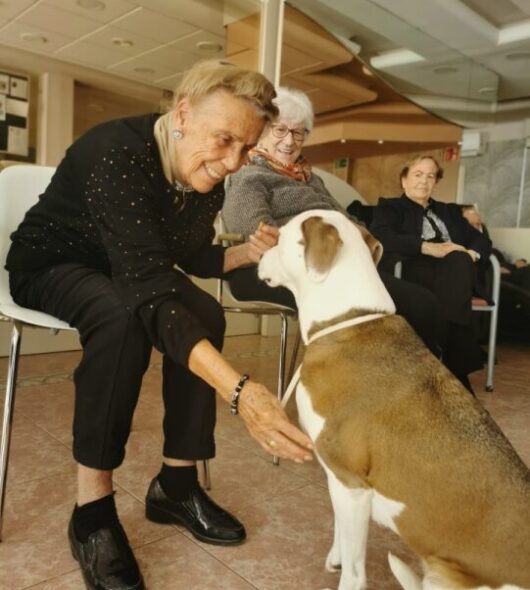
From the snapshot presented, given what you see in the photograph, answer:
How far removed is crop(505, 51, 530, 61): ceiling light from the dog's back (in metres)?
7.07

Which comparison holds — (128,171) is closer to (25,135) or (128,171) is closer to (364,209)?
(364,209)

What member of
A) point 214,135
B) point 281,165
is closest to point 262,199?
point 281,165

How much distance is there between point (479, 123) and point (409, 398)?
8145mm

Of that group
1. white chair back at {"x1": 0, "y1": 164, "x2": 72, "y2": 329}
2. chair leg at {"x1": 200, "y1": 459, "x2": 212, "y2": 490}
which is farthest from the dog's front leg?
white chair back at {"x1": 0, "y1": 164, "x2": 72, "y2": 329}

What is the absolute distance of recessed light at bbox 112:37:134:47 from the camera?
22.3ft

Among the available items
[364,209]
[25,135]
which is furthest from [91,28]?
[364,209]

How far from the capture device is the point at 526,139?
28.9 ft

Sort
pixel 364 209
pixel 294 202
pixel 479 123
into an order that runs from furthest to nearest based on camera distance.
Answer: pixel 479 123 → pixel 364 209 → pixel 294 202

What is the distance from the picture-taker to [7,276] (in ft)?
5.44

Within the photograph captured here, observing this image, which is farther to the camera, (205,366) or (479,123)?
(479,123)

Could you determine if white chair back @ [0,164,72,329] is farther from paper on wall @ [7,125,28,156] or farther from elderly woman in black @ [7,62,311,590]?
paper on wall @ [7,125,28,156]

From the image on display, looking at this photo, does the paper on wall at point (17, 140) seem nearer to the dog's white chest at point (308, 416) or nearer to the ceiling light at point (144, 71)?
the ceiling light at point (144, 71)

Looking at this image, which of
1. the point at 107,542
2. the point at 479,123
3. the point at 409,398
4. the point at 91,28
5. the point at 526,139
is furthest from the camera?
the point at 526,139

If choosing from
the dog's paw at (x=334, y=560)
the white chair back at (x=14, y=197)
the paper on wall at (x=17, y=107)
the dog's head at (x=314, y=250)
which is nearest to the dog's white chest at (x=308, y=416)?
the dog's head at (x=314, y=250)
